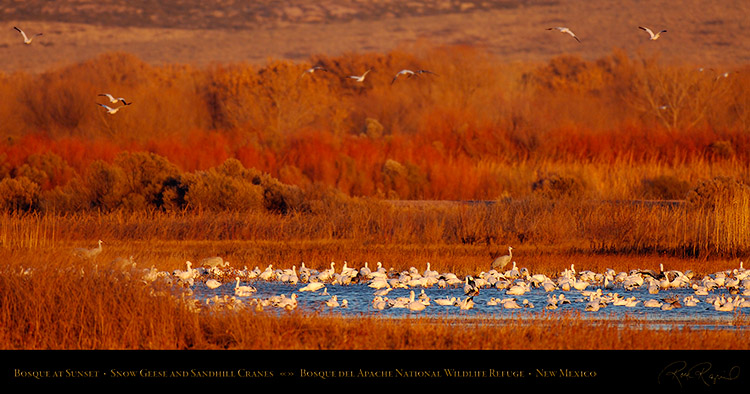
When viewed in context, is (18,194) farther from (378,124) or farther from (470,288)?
(378,124)

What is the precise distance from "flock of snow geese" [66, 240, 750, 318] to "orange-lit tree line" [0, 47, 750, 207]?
30.9ft

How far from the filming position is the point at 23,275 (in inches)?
447

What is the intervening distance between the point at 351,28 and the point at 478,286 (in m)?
75.9

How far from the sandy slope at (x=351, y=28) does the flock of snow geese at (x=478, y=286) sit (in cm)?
6448

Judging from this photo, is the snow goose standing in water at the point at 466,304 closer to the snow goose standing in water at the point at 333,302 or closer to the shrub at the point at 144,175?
the snow goose standing in water at the point at 333,302

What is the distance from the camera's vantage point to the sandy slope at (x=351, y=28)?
80.9 metres

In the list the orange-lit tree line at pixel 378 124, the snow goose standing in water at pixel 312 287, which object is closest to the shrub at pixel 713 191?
the orange-lit tree line at pixel 378 124

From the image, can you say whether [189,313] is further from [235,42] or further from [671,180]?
[235,42]

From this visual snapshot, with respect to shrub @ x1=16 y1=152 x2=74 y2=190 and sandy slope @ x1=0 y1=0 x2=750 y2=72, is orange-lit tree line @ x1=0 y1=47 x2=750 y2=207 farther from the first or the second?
sandy slope @ x1=0 y1=0 x2=750 y2=72

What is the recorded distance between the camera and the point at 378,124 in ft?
168

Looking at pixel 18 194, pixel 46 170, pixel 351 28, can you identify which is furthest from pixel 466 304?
pixel 351 28

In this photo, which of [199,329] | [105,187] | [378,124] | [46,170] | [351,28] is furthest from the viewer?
[351,28]

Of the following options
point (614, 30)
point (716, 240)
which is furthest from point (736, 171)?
point (614, 30)
